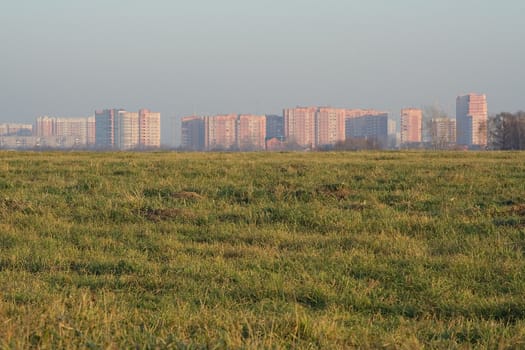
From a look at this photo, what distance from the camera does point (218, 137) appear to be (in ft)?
644

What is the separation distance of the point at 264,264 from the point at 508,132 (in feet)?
266

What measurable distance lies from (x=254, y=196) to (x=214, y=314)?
7806 millimetres

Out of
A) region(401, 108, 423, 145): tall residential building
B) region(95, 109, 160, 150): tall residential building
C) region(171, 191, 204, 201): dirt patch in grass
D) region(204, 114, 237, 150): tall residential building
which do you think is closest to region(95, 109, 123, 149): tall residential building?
region(95, 109, 160, 150): tall residential building

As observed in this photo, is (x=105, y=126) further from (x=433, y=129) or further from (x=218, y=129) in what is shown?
(x=433, y=129)

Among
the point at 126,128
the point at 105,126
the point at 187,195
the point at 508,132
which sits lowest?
the point at 187,195

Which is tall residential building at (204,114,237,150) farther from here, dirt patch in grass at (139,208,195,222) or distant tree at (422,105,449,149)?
dirt patch in grass at (139,208,195,222)

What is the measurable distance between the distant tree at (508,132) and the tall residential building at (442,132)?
8.79 m

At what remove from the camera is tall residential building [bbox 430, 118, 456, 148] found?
97250 mm

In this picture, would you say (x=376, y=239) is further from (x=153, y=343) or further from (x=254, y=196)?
(x=153, y=343)

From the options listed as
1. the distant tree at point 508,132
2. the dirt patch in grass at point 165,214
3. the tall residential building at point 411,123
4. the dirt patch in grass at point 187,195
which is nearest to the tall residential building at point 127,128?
the tall residential building at point 411,123

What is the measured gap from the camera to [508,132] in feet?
273

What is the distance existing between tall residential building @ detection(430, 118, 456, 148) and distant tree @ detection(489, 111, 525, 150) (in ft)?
28.8

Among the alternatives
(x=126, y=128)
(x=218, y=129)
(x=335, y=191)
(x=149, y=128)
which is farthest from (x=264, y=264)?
(x=218, y=129)

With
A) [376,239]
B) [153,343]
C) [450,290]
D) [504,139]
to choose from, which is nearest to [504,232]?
[376,239]
